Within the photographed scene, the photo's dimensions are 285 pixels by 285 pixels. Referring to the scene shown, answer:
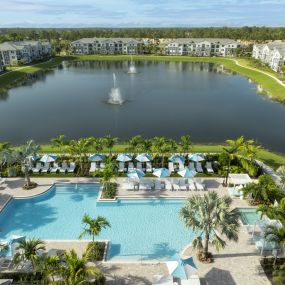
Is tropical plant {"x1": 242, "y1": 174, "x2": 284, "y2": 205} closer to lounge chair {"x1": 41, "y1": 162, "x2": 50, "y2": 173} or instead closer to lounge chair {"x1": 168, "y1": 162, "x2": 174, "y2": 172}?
lounge chair {"x1": 168, "y1": 162, "x2": 174, "y2": 172}

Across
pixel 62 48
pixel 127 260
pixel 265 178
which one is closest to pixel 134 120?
pixel 265 178

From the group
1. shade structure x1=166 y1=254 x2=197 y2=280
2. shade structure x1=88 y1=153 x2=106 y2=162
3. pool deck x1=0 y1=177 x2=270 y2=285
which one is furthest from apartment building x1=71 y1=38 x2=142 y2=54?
shade structure x1=166 y1=254 x2=197 y2=280

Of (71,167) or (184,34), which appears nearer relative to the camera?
(71,167)

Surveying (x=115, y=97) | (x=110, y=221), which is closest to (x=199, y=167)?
(x=110, y=221)

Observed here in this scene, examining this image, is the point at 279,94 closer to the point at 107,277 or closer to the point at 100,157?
the point at 100,157

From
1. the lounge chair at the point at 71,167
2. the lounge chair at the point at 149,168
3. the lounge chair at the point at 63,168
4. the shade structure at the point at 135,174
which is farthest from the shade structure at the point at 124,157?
Result: the lounge chair at the point at 63,168

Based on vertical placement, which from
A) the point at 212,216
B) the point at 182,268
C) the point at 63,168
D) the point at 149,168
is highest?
the point at 212,216

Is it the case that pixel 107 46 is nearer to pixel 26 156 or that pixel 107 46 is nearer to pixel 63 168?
pixel 63 168
